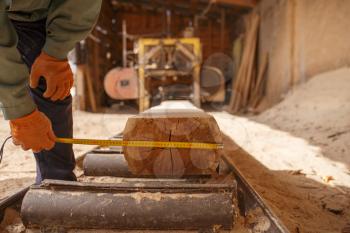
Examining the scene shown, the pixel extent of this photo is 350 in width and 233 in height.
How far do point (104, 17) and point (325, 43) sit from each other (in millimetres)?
6989

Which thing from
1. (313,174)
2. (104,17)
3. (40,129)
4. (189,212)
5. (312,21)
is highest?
(104,17)

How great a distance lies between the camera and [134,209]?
1.35m

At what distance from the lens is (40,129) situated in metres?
1.44

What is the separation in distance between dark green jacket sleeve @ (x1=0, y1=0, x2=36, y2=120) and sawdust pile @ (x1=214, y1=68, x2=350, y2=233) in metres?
1.38

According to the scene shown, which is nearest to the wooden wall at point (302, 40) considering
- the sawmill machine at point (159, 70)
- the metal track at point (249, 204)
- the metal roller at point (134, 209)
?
the sawmill machine at point (159, 70)

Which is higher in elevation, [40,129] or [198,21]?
[198,21]

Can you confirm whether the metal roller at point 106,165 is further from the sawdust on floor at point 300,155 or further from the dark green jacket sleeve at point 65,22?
the dark green jacket sleeve at point 65,22

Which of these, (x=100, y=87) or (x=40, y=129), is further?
(x=100, y=87)

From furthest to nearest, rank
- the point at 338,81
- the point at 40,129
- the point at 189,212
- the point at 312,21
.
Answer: the point at 312,21 < the point at 338,81 < the point at 40,129 < the point at 189,212

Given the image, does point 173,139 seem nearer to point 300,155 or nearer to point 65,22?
point 65,22

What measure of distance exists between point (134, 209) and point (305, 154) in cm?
229

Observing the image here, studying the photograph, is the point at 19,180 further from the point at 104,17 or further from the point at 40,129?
the point at 104,17

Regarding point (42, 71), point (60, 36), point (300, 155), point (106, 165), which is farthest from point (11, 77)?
point (300, 155)

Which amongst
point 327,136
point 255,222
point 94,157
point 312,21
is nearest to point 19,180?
point 94,157
